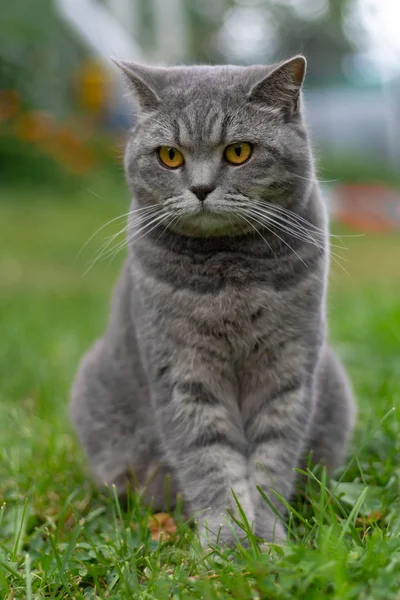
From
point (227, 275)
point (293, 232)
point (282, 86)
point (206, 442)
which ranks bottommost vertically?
point (206, 442)

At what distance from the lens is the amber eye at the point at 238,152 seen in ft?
6.10

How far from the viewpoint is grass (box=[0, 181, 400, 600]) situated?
1408mm

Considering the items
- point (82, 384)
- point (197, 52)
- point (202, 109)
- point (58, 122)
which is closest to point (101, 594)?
point (82, 384)

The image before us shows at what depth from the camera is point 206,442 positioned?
196 cm

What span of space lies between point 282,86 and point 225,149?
216 mm

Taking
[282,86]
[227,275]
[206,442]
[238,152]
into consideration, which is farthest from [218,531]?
[282,86]

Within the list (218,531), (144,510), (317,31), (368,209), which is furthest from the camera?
(317,31)

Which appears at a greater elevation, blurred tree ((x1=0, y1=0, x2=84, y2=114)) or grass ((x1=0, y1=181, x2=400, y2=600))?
blurred tree ((x1=0, y1=0, x2=84, y2=114))

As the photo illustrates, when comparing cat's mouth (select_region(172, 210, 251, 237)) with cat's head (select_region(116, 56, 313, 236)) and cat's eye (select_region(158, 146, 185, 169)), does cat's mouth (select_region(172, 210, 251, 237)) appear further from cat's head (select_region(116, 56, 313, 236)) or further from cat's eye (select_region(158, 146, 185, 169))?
cat's eye (select_region(158, 146, 185, 169))

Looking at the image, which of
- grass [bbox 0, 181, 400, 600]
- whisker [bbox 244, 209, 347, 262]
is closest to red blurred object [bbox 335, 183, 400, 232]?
grass [bbox 0, 181, 400, 600]

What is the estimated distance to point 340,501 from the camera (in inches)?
74.7

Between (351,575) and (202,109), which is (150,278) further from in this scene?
(351,575)

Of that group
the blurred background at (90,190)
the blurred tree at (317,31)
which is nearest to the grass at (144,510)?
the blurred background at (90,190)

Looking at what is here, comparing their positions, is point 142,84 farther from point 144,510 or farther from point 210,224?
point 144,510
